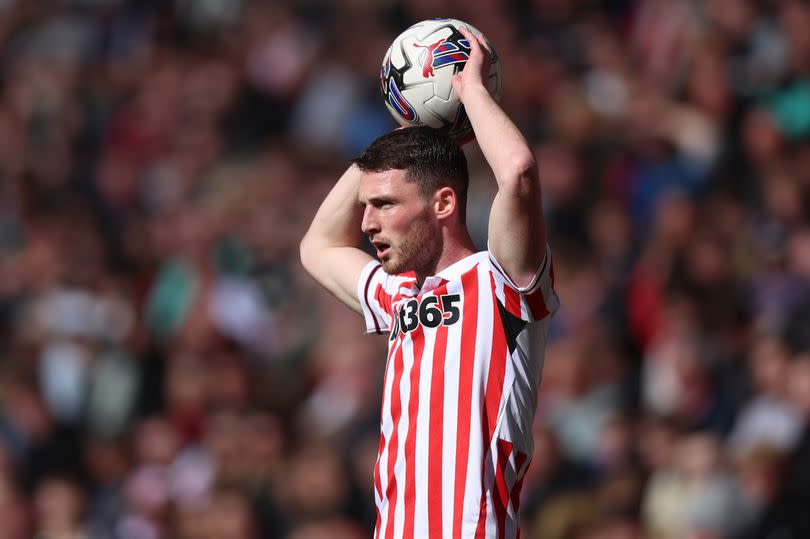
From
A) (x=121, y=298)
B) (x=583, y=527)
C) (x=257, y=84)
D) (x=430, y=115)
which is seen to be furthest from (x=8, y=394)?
(x=430, y=115)

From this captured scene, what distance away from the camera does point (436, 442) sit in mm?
4000

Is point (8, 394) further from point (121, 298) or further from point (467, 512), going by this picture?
point (467, 512)

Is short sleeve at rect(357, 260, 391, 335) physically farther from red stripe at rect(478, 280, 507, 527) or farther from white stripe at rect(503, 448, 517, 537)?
white stripe at rect(503, 448, 517, 537)

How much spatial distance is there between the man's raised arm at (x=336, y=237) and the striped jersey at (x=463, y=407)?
25.2 inches

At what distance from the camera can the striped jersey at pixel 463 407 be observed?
3.97m

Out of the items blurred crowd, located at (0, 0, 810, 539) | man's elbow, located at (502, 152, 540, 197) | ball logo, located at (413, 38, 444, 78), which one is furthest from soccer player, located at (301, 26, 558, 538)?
blurred crowd, located at (0, 0, 810, 539)

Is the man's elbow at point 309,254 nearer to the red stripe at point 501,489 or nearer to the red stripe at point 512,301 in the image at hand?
the red stripe at point 512,301

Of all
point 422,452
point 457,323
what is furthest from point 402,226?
point 422,452

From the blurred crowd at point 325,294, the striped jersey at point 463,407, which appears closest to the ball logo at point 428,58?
the striped jersey at point 463,407

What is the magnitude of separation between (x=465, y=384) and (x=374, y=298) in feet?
2.05

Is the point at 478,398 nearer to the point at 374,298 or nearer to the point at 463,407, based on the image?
the point at 463,407

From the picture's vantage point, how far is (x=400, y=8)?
40.1 ft

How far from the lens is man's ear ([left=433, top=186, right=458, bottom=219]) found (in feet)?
13.8

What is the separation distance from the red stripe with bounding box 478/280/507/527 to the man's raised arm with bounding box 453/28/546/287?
172 millimetres
